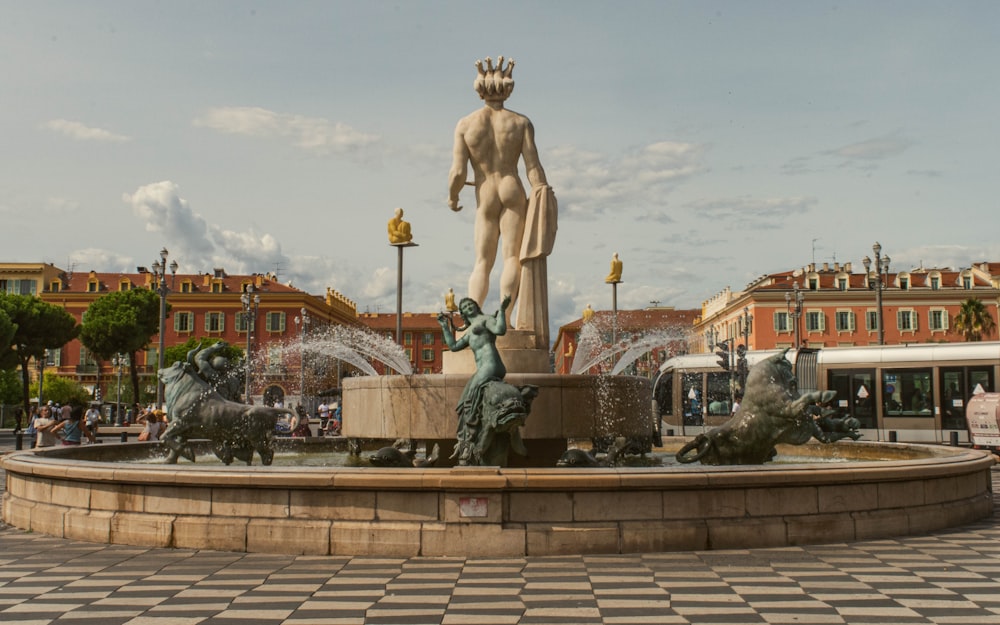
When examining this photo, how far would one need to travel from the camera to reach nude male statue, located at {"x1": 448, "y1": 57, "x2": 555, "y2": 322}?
1297 cm

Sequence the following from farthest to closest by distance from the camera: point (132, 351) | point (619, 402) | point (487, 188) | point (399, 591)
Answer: point (132, 351) → point (487, 188) → point (619, 402) → point (399, 591)

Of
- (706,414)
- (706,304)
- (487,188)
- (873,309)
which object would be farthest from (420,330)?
(487,188)

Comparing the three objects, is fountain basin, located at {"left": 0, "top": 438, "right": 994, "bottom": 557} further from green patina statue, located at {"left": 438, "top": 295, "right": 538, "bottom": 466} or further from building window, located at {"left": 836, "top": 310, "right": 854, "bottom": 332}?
building window, located at {"left": 836, "top": 310, "right": 854, "bottom": 332}

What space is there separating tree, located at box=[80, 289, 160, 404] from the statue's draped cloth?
51120mm

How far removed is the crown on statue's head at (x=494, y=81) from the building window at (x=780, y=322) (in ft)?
213

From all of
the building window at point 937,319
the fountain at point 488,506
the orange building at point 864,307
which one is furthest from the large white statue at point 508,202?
the building window at point 937,319

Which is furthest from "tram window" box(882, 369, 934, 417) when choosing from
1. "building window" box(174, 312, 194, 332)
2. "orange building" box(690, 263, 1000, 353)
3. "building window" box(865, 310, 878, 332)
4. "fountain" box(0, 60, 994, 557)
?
"building window" box(174, 312, 194, 332)

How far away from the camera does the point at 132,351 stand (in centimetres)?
6059

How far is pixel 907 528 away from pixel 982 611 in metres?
3.17

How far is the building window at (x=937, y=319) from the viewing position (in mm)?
72688

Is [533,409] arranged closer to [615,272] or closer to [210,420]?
[210,420]

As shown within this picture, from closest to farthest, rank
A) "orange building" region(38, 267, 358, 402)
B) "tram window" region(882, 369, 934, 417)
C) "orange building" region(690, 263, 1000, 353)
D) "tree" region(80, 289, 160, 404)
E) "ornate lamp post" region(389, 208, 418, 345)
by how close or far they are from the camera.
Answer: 1. "tram window" region(882, 369, 934, 417)
2. "ornate lamp post" region(389, 208, 418, 345)
3. "tree" region(80, 289, 160, 404)
4. "orange building" region(690, 263, 1000, 353)
5. "orange building" region(38, 267, 358, 402)

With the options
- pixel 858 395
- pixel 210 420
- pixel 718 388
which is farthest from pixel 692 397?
pixel 210 420

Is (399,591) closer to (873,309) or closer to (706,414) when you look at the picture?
(706,414)
